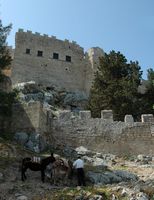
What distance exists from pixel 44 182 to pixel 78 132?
8524 millimetres

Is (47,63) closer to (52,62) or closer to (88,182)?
(52,62)

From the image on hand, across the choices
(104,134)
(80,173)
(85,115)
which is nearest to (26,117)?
(85,115)

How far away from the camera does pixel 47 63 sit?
45.4 meters

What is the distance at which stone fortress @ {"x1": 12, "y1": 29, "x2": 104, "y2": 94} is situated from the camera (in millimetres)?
44125

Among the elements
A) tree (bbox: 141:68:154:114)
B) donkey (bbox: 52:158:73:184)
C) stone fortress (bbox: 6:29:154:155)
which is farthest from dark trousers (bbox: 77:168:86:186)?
tree (bbox: 141:68:154:114)

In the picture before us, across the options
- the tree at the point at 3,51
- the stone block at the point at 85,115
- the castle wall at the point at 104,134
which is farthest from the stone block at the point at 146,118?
the tree at the point at 3,51

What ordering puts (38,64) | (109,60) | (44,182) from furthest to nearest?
(38,64)
(109,60)
(44,182)

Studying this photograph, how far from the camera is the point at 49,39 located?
46688 mm

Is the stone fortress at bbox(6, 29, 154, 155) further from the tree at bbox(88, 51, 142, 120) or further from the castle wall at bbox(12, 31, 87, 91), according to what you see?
the castle wall at bbox(12, 31, 87, 91)

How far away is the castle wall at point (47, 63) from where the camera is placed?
1731 inches

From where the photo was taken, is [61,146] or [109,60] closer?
[61,146]

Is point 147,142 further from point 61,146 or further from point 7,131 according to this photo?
point 7,131

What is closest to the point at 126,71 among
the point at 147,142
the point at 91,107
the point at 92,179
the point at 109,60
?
the point at 109,60

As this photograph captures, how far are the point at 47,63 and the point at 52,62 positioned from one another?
24.8 inches
